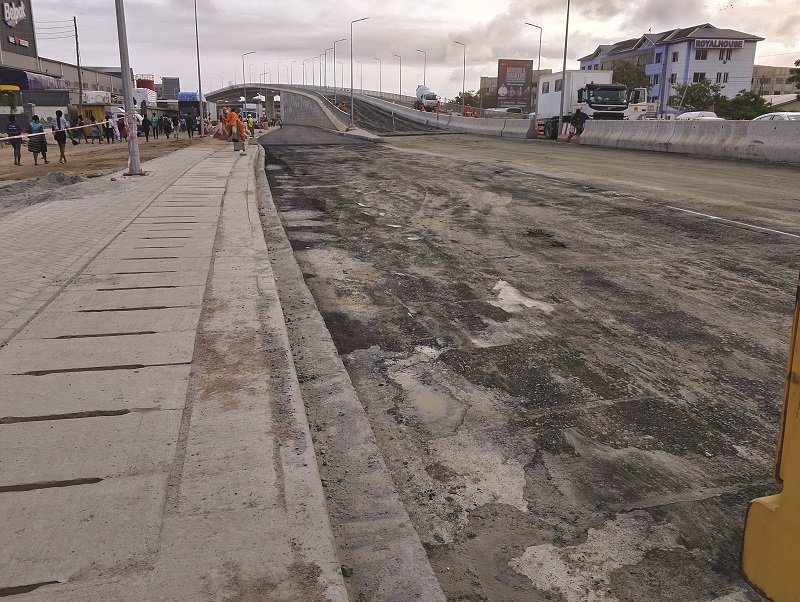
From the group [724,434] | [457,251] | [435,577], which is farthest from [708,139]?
[435,577]

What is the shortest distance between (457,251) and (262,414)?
502 centimetres

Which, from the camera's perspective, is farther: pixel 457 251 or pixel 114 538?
pixel 457 251

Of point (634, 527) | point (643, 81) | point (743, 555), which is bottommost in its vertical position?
point (634, 527)

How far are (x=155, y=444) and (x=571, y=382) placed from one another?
2.46 meters

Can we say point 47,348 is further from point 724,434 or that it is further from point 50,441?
point 724,434

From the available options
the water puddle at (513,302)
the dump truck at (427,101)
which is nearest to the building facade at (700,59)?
the dump truck at (427,101)

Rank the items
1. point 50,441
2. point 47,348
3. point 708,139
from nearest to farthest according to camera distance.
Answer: point 50,441 < point 47,348 < point 708,139

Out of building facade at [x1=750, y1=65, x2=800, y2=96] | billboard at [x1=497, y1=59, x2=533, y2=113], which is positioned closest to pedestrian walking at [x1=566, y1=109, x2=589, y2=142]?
billboard at [x1=497, y1=59, x2=533, y2=113]

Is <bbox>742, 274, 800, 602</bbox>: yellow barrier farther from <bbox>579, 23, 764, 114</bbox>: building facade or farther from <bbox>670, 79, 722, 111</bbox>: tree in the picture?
<bbox>579, 23, 764, 114</bbox>: building facade

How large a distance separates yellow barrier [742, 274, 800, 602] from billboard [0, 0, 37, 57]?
8034cm

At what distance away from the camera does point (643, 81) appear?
8738cm

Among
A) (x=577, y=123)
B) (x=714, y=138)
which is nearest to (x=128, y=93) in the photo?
(x=714, y=138)

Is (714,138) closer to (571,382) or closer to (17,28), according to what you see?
(571,382)

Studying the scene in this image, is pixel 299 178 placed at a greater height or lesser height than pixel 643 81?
lesser
